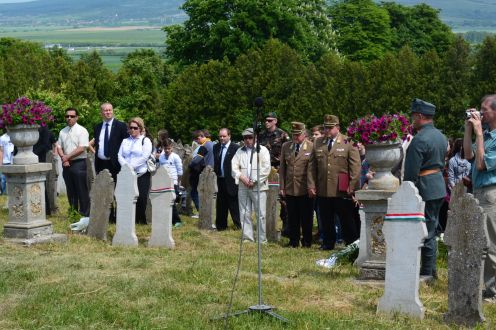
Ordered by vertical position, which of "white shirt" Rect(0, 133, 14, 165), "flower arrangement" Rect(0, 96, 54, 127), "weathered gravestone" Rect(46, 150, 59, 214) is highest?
"flower arrangement" Rect(0, 96, 54, 127)

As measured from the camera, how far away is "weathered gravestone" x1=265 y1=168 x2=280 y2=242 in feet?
49.3

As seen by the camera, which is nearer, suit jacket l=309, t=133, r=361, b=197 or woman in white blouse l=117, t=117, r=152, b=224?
suit jacket l=309, t=133, r=361, b=197

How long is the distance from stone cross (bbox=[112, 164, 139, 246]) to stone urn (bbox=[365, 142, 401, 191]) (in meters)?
4.62

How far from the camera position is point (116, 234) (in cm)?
1425

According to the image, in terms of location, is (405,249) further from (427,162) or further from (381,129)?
(381,129)

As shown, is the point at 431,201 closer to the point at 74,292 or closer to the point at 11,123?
the point at 74,292

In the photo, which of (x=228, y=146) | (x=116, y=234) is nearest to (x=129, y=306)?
(x=116, y=234)

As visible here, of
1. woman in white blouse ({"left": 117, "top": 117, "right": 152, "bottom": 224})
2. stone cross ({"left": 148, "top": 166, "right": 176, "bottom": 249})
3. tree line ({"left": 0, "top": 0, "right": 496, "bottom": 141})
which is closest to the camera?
stone cross ({"left": 148, "top": 166, "right": 176, "bottom": 249})

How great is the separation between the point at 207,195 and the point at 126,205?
97.0 inches

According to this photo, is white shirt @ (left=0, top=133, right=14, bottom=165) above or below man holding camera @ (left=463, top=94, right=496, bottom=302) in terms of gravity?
below

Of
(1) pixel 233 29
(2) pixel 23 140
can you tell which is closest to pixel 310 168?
(2) pixel 23 140

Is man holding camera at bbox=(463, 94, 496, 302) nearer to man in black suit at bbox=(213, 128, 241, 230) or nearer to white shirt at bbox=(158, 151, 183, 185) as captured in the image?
man in black suit at bbox=(213, 128, 241, 230)

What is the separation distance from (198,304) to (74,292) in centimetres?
164

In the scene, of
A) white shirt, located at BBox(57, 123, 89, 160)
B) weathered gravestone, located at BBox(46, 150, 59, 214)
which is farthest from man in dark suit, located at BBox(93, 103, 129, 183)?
weathered gravestone, located at BBox(46, 150, 59, 214)
